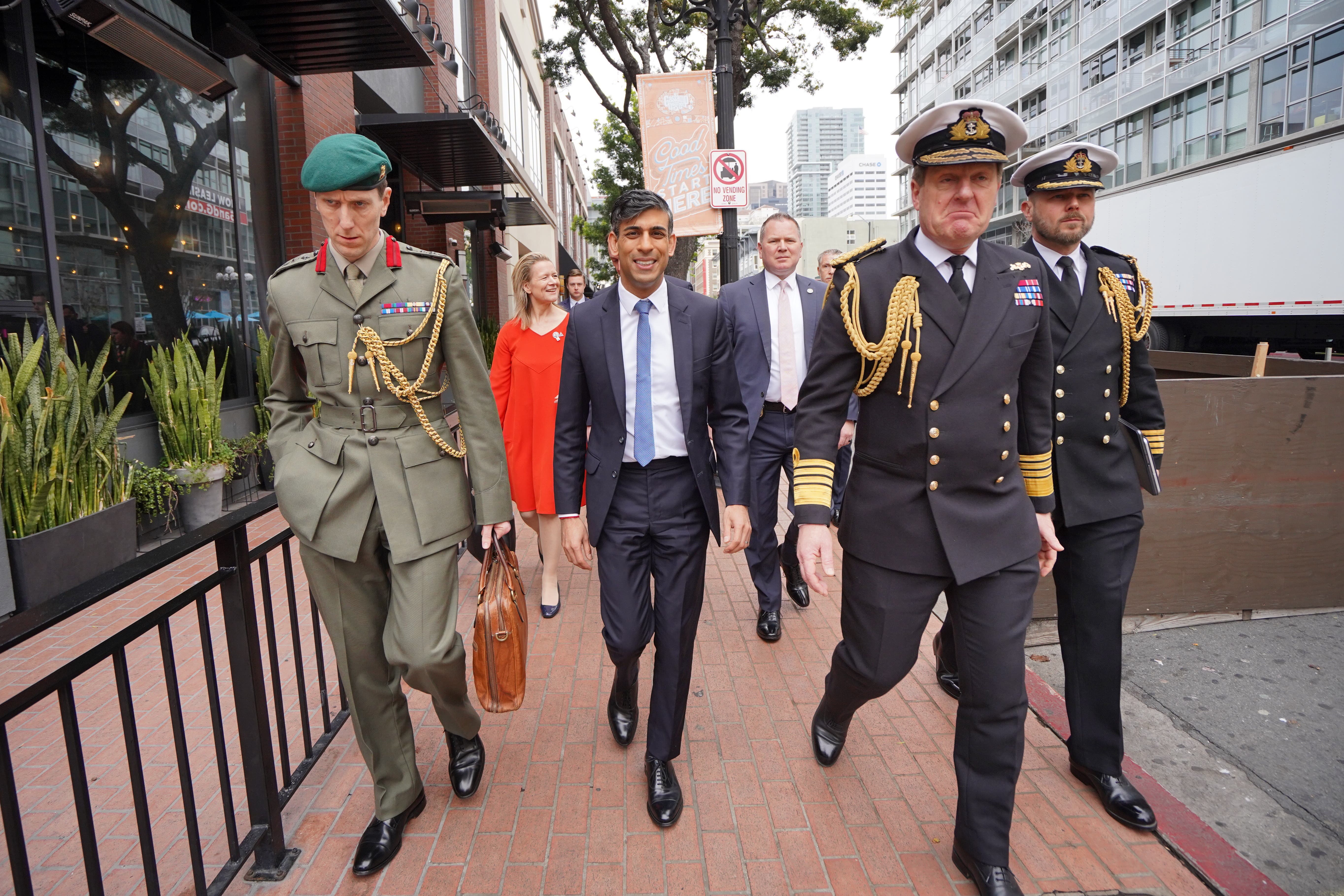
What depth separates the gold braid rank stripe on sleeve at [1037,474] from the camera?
261 centimetres

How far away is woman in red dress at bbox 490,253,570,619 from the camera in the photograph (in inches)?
186

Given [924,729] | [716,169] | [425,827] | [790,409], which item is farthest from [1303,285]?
[425,827]

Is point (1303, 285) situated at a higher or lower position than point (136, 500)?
higher

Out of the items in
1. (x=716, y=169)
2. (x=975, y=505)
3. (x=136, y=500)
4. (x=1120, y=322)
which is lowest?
(x=136, y=500)

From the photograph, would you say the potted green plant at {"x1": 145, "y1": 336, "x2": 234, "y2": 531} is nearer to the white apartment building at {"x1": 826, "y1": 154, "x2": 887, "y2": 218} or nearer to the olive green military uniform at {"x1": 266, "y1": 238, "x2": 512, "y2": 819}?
the olive green military uniform at {"x1": 266, "y1": 238, "x2": 512, "y2": 819}

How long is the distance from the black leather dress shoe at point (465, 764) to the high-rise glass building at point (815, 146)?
5114 inches

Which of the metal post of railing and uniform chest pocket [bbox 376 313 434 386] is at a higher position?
uniform chest pocket [bbox 376 313 434 386]

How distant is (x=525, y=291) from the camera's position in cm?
484

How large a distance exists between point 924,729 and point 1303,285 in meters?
13.1

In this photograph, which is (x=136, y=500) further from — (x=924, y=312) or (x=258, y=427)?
(x=924, y=312)

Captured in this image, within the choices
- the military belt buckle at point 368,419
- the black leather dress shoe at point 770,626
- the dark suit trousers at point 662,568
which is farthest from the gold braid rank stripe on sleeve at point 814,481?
the black leather dress shoe at point 770,626

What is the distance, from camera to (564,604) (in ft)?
16.5

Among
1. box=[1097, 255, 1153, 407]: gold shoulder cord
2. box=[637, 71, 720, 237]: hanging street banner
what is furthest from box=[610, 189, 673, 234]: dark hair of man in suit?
box=[637, 71, 720, 237]: hanging street banner

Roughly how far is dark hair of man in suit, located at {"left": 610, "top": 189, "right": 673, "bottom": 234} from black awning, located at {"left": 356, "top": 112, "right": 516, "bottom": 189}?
8428mm
